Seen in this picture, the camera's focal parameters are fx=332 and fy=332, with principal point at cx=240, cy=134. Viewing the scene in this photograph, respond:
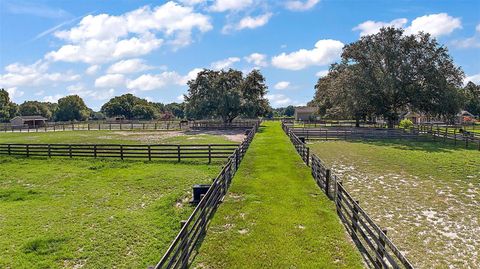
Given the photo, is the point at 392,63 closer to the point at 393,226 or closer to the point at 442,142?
the point at 442,142

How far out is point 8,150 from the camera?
23781 mm

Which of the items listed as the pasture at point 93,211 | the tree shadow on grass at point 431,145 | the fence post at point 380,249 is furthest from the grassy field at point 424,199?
the pasture at point 93,211

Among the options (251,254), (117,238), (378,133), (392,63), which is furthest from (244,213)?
(392,63)

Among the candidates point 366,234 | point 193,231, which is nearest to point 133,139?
point 193,231

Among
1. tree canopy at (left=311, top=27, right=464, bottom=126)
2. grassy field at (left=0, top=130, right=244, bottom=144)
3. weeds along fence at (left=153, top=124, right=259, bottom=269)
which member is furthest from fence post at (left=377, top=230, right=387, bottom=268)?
tree canopy at (left=311, top=27, right=464, bottom=126)

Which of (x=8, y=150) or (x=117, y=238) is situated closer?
(x=117, y=238)

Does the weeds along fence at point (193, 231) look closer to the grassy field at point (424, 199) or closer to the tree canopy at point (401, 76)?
the grassy field at point (424, 199)

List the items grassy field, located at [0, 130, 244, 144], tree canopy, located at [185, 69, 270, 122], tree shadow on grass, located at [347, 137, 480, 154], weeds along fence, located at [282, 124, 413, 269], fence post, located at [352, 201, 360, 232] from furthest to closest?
tree canopy, located at [185, 69, 270, 122]
grassy field, located at [0, 130, 244, 144]
tree shadow on grass, located at [347, 137, 480, 154]
fence post, located at [352, 201, 360, 232]
weeds along fence, located at [282, 124, 413, 269]

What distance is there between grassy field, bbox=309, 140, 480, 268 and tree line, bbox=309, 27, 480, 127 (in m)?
19.8

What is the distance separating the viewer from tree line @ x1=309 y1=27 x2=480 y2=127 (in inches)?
1593

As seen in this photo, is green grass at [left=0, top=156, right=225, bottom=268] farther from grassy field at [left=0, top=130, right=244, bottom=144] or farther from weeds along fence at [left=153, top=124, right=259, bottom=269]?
grassy field at [left=0, top=130, right=244, bottom=144]

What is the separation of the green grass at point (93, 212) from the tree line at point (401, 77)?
30.0m

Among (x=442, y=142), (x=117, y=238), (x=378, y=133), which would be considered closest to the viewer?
(x=117, y=238)

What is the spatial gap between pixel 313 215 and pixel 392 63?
38.5 meters
